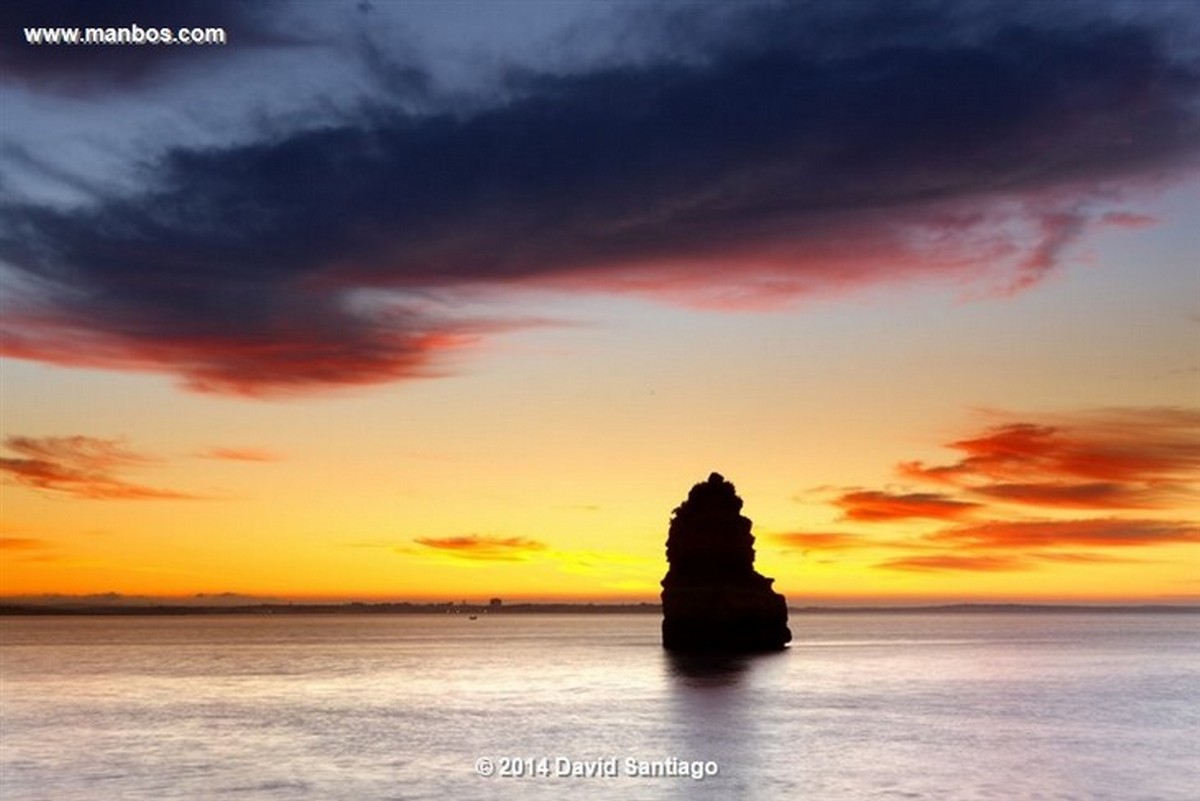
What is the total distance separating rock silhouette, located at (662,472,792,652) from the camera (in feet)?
370

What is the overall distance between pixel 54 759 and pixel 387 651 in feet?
438

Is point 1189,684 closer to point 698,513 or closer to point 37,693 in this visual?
point 698,513

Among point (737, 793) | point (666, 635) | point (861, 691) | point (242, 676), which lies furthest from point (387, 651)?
point (737, 793)

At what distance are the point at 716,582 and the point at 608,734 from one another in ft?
148

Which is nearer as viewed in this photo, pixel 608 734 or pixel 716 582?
pixel 608 734

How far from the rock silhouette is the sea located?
3.14 meters

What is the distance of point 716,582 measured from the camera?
112812mm

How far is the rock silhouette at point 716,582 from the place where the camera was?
4434 inches

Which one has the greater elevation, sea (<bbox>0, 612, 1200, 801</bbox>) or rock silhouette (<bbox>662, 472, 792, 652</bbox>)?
rock silhouette (<bbox>662, 472, 792, 652</bbox>)

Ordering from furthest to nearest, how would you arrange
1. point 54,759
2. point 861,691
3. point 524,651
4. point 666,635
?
point 524,651, point 666,635, point 861,691, point 54,759

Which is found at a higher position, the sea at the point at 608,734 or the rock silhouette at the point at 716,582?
the rock silhouette at the point at 716,582

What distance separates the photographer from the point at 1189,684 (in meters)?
112

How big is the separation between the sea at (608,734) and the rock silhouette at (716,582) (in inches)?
124

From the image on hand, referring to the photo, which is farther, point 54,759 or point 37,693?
point 37,693
